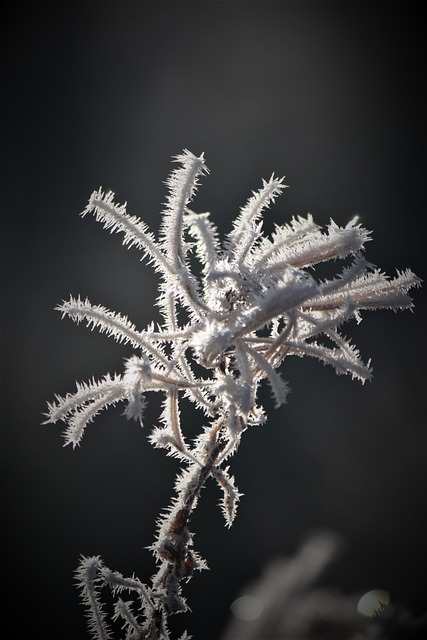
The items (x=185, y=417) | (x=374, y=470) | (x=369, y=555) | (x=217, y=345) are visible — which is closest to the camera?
(x=217, y=345)

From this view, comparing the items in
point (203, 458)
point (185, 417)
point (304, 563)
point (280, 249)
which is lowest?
point (304, 563)

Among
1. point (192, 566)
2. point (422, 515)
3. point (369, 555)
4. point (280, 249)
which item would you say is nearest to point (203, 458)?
point (192, 566)

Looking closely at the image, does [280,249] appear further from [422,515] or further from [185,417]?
[422,515]

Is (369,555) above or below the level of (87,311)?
below

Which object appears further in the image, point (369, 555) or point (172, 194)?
point (369, 555)

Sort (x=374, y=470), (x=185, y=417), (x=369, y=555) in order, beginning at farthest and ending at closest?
1. (x=374, y=470)
2. (x=369, y=555)
3. (x=185, y=417)

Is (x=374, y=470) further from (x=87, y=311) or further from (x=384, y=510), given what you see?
(x=87, y=311)

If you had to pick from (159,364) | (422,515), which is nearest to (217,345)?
(159,364)
